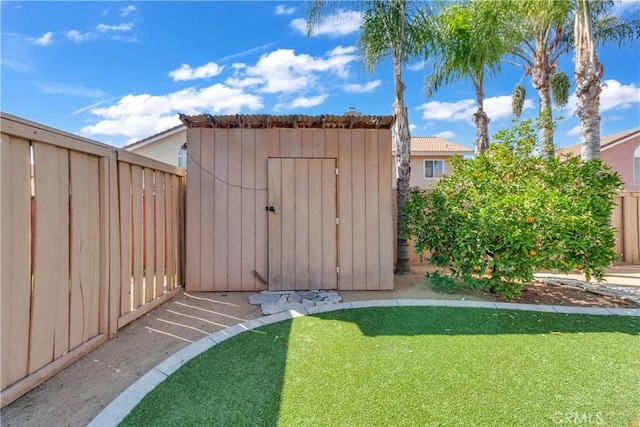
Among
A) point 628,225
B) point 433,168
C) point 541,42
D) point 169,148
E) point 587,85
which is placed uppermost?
point 541,42

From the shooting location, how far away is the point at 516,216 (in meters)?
3.76

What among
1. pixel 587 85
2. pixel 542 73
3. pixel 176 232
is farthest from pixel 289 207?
pixel 542 73

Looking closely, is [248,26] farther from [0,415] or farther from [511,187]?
[0,415]

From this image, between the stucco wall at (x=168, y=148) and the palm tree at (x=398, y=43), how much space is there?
10174mm

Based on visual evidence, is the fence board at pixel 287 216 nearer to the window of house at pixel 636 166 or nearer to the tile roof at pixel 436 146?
the tile roof at pixel 436 146

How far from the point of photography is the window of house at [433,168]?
1591 centimetres

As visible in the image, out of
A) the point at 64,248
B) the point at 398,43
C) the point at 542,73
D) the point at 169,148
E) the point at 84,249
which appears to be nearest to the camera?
the point at 64,248

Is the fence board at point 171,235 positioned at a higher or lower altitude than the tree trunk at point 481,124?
lower

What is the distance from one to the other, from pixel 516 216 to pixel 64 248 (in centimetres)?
476

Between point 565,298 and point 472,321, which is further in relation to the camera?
point 565,298

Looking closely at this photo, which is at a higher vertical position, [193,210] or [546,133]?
[546,133]

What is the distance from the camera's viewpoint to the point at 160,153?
45.2ft

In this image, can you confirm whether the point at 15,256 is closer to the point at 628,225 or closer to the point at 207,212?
the point at 207,212

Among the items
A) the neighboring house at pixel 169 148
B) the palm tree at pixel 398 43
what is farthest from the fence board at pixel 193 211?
the neighboring house at pixel 169 148
